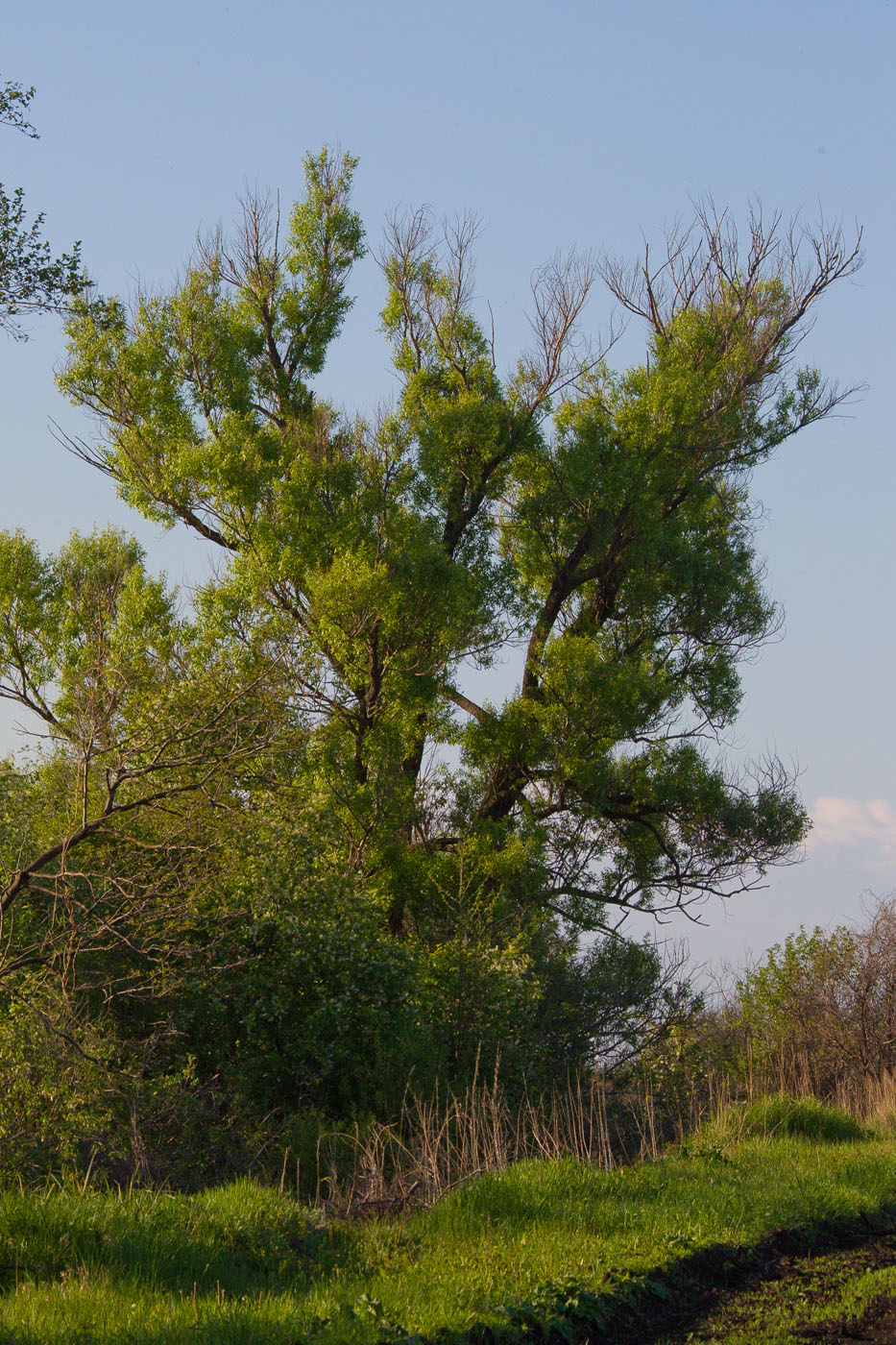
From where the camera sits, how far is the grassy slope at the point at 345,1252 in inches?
248

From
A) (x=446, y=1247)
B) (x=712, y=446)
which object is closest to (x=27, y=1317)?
(x=446, y=1247)

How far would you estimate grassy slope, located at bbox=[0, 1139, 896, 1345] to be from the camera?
6.30 meters

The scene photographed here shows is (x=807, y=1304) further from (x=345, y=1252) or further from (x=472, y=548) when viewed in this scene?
(x=472, y=548)

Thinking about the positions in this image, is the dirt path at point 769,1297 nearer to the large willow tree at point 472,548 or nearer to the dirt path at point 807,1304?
the dirt path at point 807,1304

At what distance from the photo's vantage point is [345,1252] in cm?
800

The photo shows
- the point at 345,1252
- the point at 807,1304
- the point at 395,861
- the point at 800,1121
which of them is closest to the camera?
the point at 807,1304

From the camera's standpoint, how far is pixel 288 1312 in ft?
21.1

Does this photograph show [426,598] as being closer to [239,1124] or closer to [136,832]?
[136,832]

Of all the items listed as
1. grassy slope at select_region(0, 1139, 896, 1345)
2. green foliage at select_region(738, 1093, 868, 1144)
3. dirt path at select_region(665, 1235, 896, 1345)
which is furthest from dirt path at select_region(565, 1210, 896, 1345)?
green foliage at select_region(738, 1093, 868, 1144)

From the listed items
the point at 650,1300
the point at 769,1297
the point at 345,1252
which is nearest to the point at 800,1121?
the point at 769,1297

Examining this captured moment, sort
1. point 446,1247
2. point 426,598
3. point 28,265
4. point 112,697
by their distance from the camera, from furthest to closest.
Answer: point 426,598
point 28,265
point 112,697
point 446,1247

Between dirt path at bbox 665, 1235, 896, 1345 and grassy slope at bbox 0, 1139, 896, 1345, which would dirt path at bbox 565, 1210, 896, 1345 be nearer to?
dirt path at bbox 665, 1235, 896, 1345

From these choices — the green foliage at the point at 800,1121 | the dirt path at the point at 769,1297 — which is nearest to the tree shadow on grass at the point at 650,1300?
the dirt path at the point at 769,1297

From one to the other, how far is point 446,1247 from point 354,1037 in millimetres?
6126
